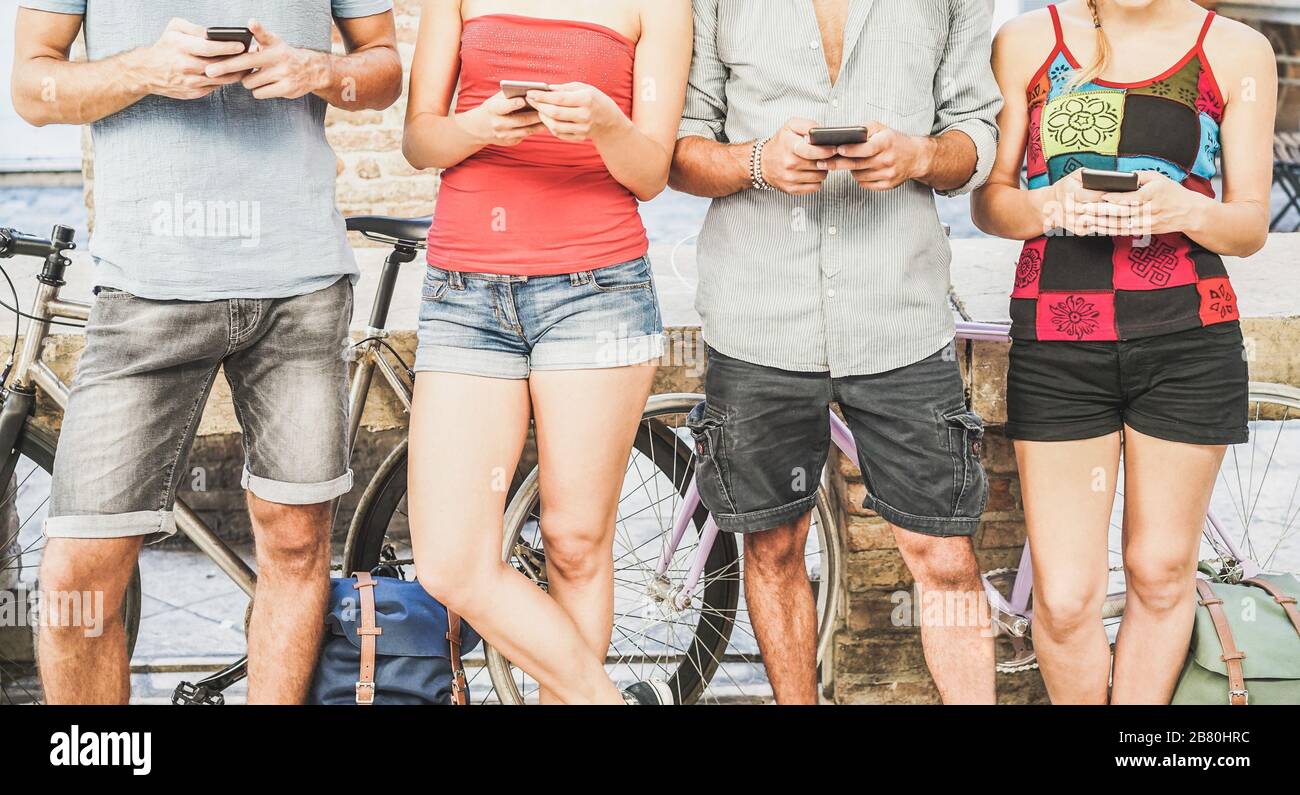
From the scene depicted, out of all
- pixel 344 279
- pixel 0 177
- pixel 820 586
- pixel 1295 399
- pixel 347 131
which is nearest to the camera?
pixel 344 279

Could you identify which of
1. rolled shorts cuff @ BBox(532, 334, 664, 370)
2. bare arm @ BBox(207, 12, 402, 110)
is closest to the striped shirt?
rolled shorts cuff @ BBox(532, 334, 664, 370)

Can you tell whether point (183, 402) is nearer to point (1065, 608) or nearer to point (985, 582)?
point (1065, 608)

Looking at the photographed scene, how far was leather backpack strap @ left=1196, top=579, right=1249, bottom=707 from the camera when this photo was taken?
2.38 m

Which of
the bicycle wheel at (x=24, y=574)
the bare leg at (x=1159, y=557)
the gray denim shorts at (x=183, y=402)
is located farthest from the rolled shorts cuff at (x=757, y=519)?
the bicycle wheel at (x=24, y=574)

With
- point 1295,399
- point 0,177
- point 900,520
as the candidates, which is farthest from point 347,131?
point 0,177

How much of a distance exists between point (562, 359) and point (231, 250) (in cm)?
61

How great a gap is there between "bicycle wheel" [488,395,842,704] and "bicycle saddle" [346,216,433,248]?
24.9 inches

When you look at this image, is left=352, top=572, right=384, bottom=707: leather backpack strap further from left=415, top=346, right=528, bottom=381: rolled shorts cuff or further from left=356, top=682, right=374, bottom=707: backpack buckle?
left=415, top=346, right=528, bottom=381: rolled shorts cuff

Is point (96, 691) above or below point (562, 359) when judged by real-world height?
below

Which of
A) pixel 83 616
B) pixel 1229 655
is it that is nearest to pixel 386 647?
pixel 83 616

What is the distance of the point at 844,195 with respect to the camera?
2.21 m

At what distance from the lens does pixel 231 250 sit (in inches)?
81.8
